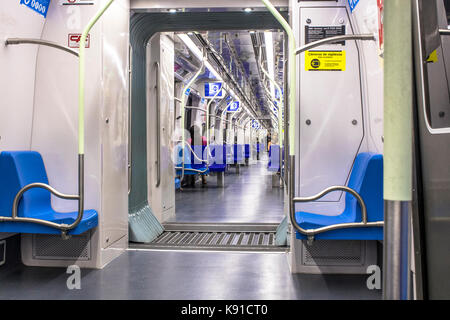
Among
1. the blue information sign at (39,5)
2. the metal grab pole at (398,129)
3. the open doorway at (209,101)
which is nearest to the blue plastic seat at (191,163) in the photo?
the open doorway at (209,101)

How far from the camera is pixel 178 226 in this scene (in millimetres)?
5453

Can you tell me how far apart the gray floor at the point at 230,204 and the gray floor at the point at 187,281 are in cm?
231

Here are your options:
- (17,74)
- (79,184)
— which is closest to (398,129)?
(79,184)

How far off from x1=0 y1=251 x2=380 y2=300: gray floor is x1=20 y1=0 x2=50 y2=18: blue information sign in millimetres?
2261

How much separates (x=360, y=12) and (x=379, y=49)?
500mm

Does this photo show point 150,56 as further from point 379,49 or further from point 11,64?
point 379,49

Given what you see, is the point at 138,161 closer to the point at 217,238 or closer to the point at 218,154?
the point at 217,238

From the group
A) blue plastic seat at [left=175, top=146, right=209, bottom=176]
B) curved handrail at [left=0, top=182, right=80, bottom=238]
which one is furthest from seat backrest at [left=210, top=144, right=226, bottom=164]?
curved handrail at [left=0, top=182, right=80, bottom=238]

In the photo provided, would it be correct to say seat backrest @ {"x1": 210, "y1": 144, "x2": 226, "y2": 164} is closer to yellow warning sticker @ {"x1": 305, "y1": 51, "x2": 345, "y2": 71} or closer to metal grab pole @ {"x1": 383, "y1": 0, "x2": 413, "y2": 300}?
yellow warning sticker @ {"x1": 305, "y1": 51, "x2": 345, "y2": 71}

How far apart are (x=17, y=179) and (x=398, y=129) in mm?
3135

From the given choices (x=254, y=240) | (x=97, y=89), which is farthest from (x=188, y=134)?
(x=97, y=89)

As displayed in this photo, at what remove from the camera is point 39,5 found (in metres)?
3.60

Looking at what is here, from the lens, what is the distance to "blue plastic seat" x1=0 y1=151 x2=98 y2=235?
10.4 feet

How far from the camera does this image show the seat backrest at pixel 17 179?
3279 millimetres
